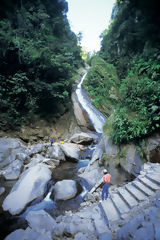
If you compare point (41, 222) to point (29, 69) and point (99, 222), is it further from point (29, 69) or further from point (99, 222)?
point (29, 69)

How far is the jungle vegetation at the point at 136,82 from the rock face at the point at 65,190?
9.86ft

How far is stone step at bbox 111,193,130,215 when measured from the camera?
10.6ft

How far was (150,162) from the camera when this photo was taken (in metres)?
4.50

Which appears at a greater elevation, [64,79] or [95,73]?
[95,73]

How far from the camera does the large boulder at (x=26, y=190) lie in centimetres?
455

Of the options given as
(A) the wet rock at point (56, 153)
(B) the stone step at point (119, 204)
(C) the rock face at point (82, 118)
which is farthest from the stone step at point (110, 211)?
(C) the rock face at point (82, 118)

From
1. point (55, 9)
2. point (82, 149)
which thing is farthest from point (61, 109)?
point (55, 9)

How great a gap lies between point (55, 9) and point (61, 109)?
14426 millimetres

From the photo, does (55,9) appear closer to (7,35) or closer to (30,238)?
(7,35)

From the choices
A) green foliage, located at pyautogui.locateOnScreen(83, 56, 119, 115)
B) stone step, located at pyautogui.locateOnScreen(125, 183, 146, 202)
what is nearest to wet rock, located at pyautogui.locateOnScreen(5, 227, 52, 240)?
stone step, located at pyautogui.locateOnScreen(125, 183, 146, 202)

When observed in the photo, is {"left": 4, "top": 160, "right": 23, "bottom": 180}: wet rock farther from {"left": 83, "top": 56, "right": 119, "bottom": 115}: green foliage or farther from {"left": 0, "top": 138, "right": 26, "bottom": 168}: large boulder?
{"left": 83, "top": 56, "right": 119, "bottom": 115}: green foliage

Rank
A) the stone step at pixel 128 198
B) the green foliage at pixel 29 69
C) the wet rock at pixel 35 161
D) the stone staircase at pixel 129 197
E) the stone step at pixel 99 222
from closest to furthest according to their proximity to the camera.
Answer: the stone step at pixel 99 222, the stone staircase at pixel 129 197, the stone step at pixel 128 198, the wet rock at pixel 35 161, the green foliage at pixel 29 69

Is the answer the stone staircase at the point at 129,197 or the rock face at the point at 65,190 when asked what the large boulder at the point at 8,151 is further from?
the stone staircase at the point at 129,197

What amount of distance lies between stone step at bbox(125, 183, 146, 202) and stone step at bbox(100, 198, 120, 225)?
2.33ft
